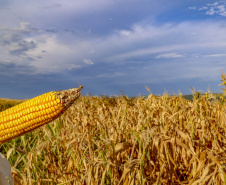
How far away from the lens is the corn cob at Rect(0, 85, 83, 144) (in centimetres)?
257

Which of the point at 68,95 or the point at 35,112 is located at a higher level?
the point at 68,95

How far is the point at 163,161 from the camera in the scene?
2.68 metres

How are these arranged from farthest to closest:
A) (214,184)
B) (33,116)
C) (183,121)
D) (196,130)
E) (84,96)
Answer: (84,96) < (183,121) < (196,130) < (33,116) < (214,184)

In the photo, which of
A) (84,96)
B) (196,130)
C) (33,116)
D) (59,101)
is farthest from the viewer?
(84,96)

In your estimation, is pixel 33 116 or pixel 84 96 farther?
pixel 84 96

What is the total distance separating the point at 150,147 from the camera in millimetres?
2805

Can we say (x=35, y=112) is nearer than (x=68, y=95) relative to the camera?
No

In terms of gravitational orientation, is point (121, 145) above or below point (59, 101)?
below

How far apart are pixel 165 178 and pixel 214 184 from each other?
48 cm

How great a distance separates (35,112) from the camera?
9.03 ft

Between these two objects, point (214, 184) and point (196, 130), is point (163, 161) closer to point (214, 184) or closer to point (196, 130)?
point (214, 184)

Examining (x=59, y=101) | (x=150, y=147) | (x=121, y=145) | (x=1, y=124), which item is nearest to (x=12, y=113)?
(x=1, y=124)

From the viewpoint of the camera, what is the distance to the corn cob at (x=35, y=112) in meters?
2.57

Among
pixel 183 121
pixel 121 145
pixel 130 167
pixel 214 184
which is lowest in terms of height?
pixel 214 184
